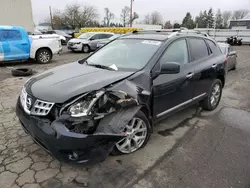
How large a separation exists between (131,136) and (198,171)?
0.95 m

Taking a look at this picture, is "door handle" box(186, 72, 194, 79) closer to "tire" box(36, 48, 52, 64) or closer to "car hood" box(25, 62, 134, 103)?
"car hood" box(25, 62, 134, 103)

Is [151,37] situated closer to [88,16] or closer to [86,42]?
[86,42]

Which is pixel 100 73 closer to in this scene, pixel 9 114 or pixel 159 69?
pixel 159 69

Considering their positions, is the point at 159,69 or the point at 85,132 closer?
the point at 85,132

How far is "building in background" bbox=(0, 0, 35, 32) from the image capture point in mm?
19594

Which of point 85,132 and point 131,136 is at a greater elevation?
point 85,132

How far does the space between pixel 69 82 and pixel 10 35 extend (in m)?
7.62

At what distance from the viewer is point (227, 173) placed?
262 cm

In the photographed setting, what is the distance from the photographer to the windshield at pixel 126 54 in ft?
10.2

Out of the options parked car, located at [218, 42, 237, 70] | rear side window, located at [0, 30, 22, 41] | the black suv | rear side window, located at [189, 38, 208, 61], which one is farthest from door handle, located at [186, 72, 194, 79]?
rear side window, located at [0, 30, 22, 41]

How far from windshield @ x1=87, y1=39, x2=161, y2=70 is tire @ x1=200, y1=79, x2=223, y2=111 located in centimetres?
185

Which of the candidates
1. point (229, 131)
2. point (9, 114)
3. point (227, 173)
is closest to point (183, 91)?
point (229, 131)

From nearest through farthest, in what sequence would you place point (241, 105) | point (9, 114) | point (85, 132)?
point (85, 132)
point (9, 114)
point (241, 105)

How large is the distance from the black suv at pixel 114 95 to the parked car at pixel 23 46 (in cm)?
641
